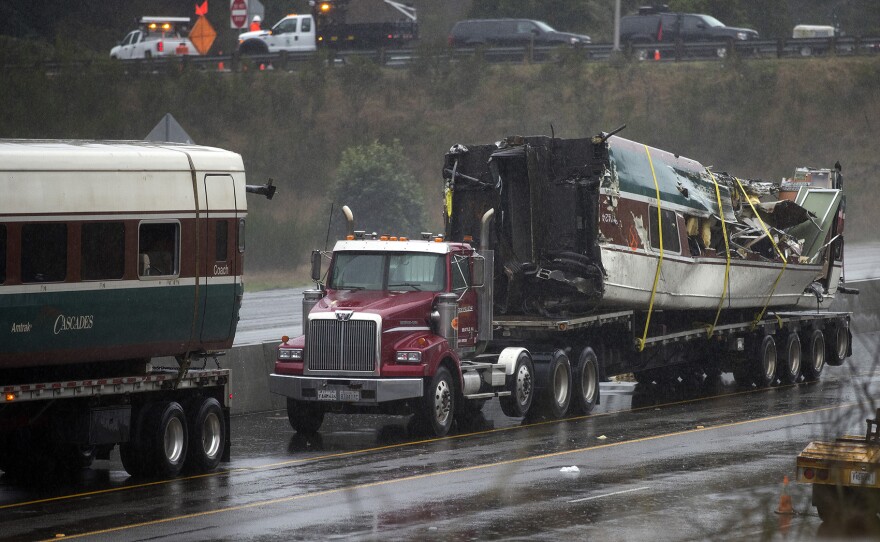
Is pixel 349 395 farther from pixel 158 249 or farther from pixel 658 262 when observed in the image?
pixel 658 262

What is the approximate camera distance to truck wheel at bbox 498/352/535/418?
2136 centimetres

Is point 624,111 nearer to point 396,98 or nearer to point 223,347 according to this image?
point 396,98

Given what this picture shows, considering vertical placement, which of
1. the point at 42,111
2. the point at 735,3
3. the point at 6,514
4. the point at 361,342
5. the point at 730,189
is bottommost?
the point at 6,514

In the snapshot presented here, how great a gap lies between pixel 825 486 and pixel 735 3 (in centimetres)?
7711

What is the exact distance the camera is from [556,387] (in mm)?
22078

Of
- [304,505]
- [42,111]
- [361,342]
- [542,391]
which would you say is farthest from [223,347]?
[42,111]

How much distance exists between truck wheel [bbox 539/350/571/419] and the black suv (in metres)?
54.6

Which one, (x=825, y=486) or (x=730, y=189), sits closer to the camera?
(x=825, y=486)

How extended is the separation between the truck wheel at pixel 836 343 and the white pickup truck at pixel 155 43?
173ft

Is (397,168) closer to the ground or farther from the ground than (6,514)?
farther from the ground

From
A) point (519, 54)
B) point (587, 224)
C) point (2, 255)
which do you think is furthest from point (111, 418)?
point (519, 54)

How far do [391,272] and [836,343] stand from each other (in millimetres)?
12194

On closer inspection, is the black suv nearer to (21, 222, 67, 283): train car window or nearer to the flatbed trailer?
the flatbed trailer

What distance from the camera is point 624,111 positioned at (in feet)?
243
